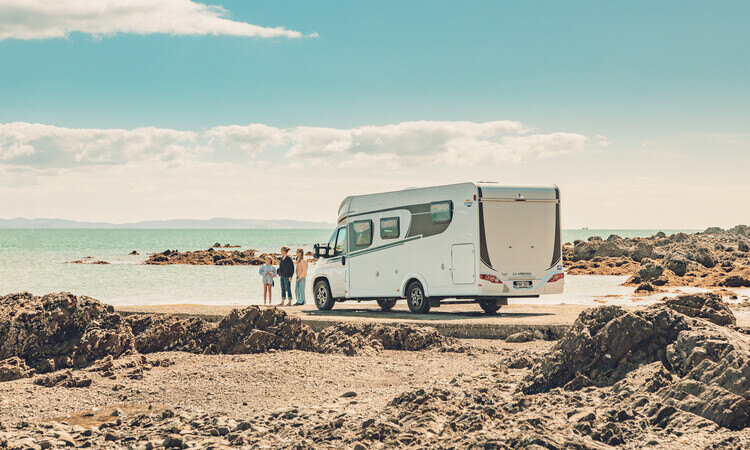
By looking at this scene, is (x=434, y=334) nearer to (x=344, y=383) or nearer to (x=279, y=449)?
(x=344, y=383)

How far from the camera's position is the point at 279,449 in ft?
22.0

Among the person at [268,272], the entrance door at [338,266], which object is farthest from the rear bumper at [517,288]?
the person at [268,272]

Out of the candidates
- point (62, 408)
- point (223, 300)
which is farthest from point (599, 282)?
point (62, 408)

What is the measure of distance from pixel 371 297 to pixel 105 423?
11.4 meters

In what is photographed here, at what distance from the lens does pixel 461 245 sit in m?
16.6

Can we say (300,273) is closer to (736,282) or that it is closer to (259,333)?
(259,333)

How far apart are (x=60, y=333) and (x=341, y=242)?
8986mm

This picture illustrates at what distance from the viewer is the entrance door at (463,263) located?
16.4 meters

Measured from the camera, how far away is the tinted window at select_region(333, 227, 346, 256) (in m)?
19.4

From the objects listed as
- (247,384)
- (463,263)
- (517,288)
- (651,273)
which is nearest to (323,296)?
(463,263)

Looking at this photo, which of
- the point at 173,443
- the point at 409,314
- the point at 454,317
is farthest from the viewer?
the point at 409,314

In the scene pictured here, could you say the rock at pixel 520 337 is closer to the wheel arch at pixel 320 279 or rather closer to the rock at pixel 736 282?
the wheel arch at pixel 320 279

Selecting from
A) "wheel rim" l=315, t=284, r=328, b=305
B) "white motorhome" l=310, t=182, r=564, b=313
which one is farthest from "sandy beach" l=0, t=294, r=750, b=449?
"wheel rim" l=315, t=284, r=328, b=305

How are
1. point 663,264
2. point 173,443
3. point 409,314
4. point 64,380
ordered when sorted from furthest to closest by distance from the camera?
point 663,264
point 409,314
point 64,380
point 173,443
